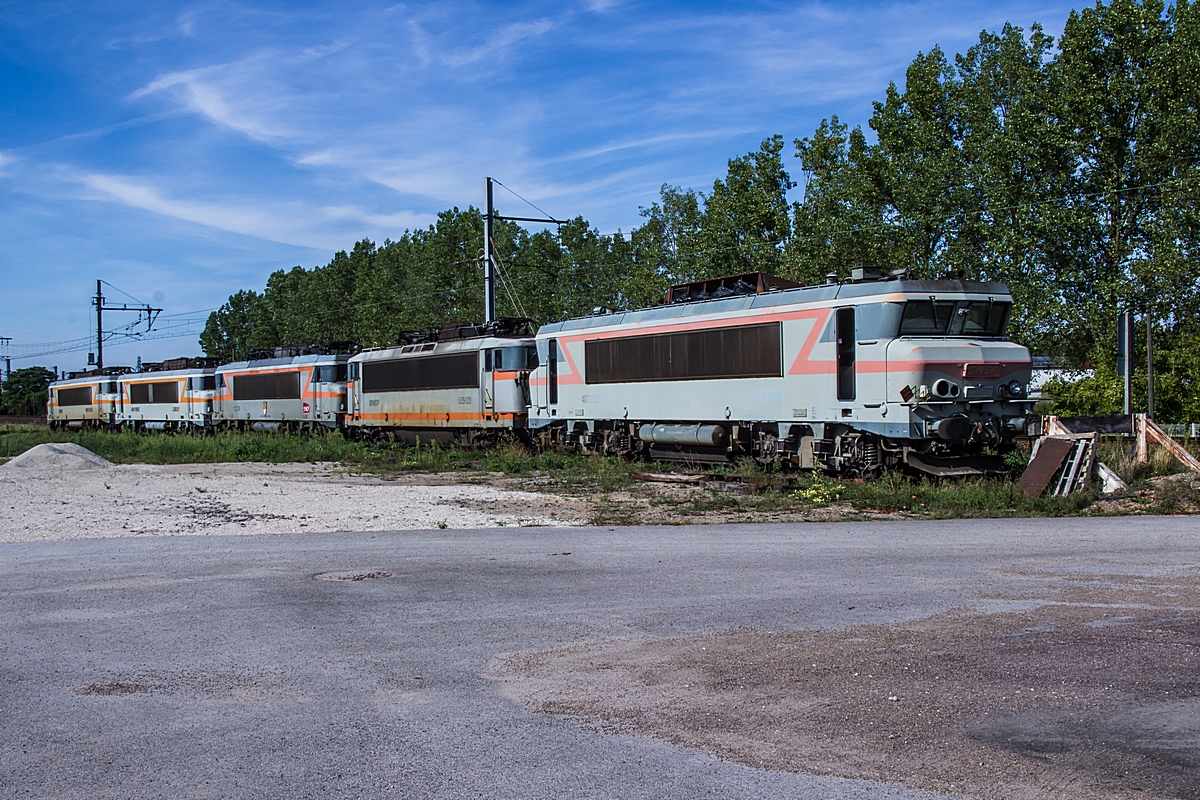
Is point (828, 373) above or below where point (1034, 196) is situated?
below

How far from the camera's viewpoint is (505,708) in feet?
18.1

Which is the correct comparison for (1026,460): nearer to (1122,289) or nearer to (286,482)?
(1122,289)

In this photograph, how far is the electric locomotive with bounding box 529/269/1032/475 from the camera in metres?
16.2

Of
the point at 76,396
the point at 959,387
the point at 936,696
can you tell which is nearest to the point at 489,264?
the point at 959,387

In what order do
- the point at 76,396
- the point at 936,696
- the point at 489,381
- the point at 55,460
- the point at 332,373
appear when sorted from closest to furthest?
1. the point at 936,696
2. the point at 55,460
3. the point at 489,381
4. the point at 332,373
5. the point at 76,396

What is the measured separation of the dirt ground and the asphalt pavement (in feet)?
0.91

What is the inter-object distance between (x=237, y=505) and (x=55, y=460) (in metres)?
10.8

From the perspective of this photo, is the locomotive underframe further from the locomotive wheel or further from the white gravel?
the white gravel

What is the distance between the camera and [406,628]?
24.3 ft

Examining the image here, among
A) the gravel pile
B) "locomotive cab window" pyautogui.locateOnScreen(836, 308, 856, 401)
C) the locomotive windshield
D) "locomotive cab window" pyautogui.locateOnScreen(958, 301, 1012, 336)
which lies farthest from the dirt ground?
the gravel pile

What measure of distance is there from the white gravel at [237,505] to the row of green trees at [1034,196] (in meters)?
9.32

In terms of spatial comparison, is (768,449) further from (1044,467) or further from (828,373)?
(1044,467)

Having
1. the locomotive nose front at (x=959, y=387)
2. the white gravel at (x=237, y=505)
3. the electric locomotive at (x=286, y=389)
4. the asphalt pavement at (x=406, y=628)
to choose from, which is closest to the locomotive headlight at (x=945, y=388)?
the locomotive nose front at (x=959, y=387)

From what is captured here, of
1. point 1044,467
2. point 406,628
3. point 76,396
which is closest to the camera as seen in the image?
point 406,628
